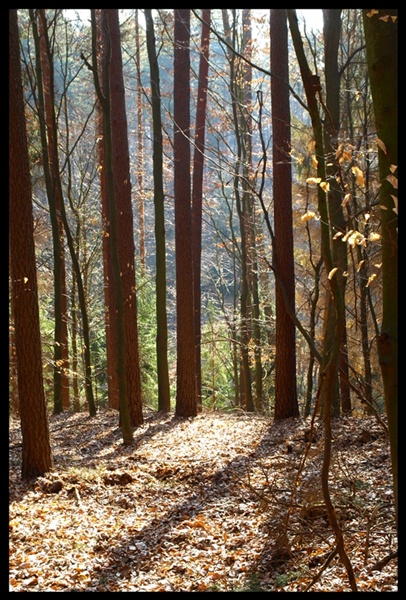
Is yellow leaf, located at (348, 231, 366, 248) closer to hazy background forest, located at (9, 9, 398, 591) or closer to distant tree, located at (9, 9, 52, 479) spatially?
hazy background forest, located at (9, 9, 398, 591)

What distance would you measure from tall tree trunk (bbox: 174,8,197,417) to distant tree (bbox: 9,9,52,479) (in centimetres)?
520

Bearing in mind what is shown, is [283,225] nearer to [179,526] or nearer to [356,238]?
[179,526]

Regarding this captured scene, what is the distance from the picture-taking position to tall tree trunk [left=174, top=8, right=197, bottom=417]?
496 inches

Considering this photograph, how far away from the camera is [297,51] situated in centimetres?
335

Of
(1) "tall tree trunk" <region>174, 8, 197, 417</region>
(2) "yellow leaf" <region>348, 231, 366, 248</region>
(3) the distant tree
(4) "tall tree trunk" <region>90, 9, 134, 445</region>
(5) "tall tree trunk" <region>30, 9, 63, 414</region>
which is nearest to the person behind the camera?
(2) "yellow leaf" <region>348, 231, 366, 248</region>

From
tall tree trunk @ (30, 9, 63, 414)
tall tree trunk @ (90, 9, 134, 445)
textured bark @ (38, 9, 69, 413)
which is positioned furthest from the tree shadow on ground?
textured bark @ (38, 9, 69, 413)

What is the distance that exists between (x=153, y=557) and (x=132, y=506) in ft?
4.91

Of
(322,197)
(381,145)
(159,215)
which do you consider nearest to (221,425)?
(159,215)

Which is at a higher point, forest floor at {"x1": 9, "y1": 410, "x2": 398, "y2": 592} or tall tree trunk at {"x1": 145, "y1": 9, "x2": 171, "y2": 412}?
tall tree trunk at {"x1": 145, "y1": 9, "x2": 171, "y2": 412}

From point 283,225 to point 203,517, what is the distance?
6123 mm

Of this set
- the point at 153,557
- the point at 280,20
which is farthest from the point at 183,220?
the point at 153,557

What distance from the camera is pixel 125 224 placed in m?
11.9
